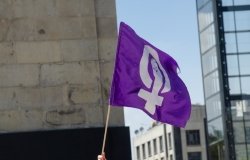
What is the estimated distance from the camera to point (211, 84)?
37219 millimetres

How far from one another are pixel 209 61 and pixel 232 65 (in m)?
2.63

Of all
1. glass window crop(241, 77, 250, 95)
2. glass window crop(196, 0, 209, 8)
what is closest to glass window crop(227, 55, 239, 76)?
glass window crop(241, 77, 250, 95)

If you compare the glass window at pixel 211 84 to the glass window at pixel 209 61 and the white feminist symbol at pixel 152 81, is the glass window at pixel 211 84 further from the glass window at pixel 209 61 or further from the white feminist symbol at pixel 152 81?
the white feminist symbol at pixel 152 81

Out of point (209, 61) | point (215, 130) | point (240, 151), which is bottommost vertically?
point (240, 151)

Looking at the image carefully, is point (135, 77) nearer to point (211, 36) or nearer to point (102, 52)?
point (102, 52)

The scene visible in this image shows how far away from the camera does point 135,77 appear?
8.66 m

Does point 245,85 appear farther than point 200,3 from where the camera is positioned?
No

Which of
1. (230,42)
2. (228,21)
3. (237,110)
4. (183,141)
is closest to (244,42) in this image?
(230,42)

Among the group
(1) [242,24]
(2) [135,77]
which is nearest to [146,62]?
(2) [135,77]

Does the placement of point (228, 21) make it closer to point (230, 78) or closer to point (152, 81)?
point (230, 78)

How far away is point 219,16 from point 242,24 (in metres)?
1.51

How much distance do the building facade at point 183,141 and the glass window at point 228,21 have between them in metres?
59.8

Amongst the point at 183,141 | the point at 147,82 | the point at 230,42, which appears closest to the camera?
the point at 147,82

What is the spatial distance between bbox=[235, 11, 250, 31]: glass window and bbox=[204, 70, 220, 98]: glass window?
2580 mm
